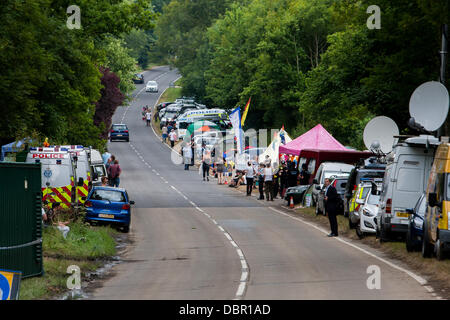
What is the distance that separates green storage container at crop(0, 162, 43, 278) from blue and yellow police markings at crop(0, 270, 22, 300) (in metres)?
3.49

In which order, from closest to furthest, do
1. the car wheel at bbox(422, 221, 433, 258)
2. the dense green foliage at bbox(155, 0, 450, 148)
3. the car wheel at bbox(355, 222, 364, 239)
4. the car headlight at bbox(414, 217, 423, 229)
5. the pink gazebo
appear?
the car wheel at bbox(422, 221, 433, 258), the car headlight at bbox(414, 217, 423, 229), the car wheel at bbox(355, 222, 364, 239), the dense green foliage at bbox(155, 0, 450, 148), the pink gazebo

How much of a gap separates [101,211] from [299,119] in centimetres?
5059

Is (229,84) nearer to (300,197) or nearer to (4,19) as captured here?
(300,197)

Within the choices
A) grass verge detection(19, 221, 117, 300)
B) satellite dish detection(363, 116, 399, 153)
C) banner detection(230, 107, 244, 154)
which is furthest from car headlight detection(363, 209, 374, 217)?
banner detection(230, 107, 244, 154)

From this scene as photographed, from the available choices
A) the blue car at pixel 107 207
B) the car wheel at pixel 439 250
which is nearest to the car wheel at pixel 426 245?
the car wheel at pixel 439 250

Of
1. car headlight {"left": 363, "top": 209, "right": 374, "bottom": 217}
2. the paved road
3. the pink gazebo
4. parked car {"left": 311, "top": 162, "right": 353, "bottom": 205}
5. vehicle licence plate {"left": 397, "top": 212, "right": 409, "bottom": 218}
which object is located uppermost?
the pink gazebo

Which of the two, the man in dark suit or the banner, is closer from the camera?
the man in dark suit

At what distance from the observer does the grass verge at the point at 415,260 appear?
1706 cm

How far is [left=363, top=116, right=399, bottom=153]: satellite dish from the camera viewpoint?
108 ft

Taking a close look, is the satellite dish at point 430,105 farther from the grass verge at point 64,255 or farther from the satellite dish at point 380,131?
the grass verge at point 64,255

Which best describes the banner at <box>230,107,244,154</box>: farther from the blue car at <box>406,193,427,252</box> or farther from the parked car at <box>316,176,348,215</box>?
the blue car at <box>406,193,427,252</box>

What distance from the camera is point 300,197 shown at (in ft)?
133

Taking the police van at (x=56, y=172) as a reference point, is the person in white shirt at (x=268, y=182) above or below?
below

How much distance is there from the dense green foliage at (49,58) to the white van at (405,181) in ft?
36.2
